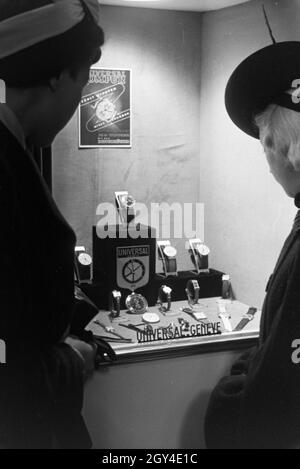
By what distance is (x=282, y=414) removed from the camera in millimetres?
1086

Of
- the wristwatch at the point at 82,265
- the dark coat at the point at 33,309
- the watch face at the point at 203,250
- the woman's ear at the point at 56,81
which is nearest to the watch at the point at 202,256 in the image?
the watch face at the point at 203,250

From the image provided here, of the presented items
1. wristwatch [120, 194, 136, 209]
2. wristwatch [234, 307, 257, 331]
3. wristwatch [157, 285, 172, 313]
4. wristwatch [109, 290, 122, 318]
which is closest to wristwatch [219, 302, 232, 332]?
wristwatch [234, 307, 257, 331]

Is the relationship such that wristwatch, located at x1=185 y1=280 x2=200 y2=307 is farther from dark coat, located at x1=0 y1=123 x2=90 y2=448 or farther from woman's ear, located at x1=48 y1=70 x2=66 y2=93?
woman's ear, located at x1=48 y1=70 x2=66 y2=93

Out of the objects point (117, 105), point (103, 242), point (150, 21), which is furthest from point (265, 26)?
point (103, 242)

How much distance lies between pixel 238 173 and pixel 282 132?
0.49 meters

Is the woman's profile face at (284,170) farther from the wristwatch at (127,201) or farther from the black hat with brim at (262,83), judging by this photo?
the wristwatch at (127,201)

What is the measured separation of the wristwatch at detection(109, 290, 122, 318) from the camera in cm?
137

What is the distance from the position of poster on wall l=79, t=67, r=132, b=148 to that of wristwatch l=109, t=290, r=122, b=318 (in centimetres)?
37

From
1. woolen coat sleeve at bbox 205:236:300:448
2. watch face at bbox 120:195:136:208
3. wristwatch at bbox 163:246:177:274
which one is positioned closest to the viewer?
woolen coat sleeve at bbox 205:236:300:448

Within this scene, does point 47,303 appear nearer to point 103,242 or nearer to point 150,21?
point 103,242

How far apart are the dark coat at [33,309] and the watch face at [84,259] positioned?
459 millimetres

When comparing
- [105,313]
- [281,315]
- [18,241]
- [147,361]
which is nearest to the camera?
[18,241]

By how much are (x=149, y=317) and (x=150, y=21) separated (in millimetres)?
765

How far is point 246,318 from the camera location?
4.74 feet
